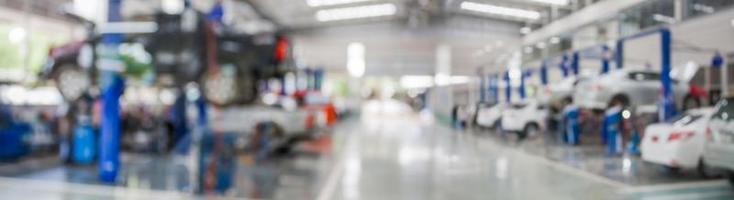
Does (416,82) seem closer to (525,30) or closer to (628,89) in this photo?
(525,30)

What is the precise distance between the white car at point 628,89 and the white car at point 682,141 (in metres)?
3.15

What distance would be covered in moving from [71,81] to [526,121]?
10002mm

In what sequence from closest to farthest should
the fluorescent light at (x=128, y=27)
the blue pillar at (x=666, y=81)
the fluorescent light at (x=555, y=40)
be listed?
the fluorescent light at (x=555, y=40) → the fluorescent light at (x=128, y=27) → the blue pillar at (x=666, y=81)

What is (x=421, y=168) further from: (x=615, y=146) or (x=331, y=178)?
(x=615, y=146)

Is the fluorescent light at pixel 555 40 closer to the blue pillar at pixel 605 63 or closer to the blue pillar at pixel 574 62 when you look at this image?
the blue pillar at pixel 574 62

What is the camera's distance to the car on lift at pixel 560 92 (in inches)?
437

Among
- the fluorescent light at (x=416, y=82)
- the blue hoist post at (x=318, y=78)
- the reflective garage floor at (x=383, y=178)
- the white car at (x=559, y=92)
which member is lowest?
the reflective garage floor at (x=383, y=178)

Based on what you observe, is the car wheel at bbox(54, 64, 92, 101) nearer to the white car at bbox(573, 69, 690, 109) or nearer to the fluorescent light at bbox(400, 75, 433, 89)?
the fluorescent light at bbox(400, 75, 433, 89)

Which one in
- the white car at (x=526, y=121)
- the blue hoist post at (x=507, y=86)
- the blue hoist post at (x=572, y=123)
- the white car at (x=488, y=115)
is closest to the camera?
the blue hoist post at (x=507, y=86)

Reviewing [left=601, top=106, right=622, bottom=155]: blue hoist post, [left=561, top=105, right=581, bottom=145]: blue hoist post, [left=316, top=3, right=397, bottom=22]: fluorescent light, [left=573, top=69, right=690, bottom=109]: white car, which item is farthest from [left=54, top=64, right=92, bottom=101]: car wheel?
[left=561, top=105, right=581, bottom=145]: blue hoist post

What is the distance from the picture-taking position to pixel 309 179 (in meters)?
7.36

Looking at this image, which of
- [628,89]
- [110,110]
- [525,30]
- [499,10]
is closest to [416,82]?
[499,10]

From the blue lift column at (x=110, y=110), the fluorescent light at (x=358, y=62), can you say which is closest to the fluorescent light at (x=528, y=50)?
the fluorescent light at (x=358, y=62)

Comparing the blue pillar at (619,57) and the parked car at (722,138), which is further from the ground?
the blue pillar at (619,57)
